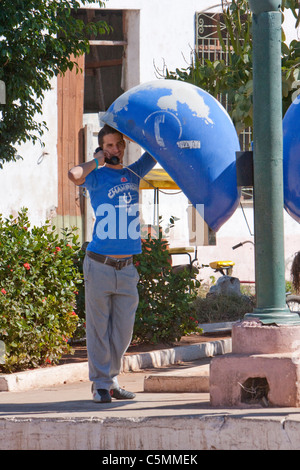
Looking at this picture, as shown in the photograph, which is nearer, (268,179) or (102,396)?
Result: (268,179)

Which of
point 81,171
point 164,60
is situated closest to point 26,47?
point 81,171

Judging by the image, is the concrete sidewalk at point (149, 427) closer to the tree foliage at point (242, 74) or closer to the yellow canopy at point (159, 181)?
the tree foliage at point (242, 74)

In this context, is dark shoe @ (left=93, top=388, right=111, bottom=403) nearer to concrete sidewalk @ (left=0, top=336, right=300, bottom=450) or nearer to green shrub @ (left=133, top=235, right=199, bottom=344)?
concrete sidewalk @ (left=0, top=336, right=300, bottom=450)

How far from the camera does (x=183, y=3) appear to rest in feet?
50.0

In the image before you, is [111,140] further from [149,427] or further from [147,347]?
[147,347]

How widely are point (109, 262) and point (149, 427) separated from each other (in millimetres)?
1243

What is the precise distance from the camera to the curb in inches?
257

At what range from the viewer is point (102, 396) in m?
4.97

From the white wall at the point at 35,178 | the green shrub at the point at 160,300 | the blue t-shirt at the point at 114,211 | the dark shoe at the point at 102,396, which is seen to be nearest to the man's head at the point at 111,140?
the blue t-shirt at the point at 114,211

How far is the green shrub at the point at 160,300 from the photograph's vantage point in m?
8.41

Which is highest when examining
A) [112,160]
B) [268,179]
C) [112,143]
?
[112,143]

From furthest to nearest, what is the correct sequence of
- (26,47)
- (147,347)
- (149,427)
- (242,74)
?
(26,47), (147,347), (242,74), (149,427)

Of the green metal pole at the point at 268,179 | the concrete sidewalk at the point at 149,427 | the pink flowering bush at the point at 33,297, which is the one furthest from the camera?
the pink flowering bush at the point at 33,297

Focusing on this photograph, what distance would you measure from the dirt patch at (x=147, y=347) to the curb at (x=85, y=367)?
0.28 m
